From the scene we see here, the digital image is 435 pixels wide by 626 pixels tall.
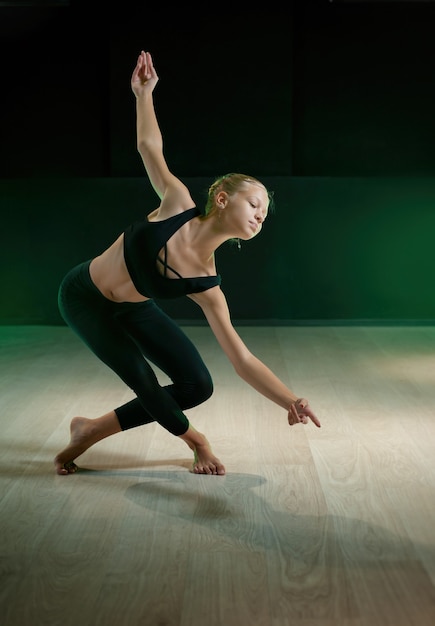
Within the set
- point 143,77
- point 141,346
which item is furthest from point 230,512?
point 143,77

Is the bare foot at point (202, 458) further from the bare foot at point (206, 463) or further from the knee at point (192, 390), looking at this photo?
the knee at point (192, 390)

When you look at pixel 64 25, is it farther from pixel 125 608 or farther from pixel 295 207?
pixel 125 608

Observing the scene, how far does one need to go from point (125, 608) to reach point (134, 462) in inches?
49.1

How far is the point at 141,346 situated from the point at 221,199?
1.94ft

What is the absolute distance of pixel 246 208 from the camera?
307 cm

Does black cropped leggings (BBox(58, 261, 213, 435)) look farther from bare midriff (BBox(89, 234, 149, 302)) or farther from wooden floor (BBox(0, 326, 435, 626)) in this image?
wooden floor (BBox(0, 326, 435, 626))

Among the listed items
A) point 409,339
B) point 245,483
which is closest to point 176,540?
point 245,483

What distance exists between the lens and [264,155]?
6648 mm

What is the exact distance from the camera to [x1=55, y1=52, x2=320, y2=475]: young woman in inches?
122

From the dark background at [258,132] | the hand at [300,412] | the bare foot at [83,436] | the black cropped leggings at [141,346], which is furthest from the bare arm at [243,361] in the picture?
the dark background at [258,132]

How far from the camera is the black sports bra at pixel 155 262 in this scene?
3.15 m

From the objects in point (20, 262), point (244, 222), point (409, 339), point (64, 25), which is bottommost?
point (409, 339)

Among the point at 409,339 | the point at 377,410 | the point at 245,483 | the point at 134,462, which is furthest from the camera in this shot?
the point at 409,339

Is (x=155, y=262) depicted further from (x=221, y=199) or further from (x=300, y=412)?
(x=300, y=412)
